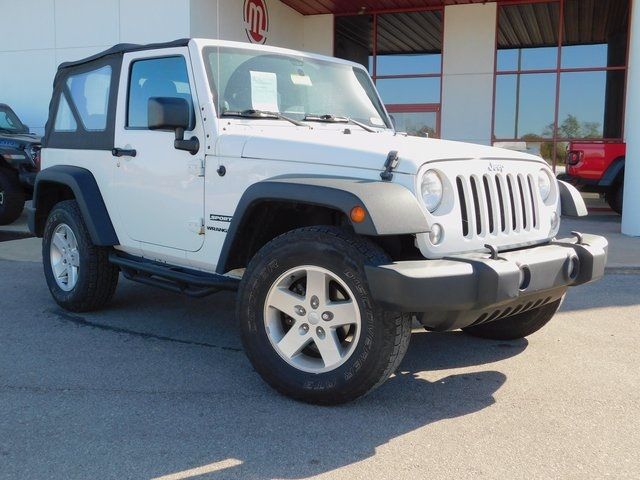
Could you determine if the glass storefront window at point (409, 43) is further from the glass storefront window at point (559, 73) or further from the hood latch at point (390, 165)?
the hood latch at point (390, 165)

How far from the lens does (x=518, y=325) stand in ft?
14.6

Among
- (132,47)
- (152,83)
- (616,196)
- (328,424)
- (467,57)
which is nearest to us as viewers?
(328,424)

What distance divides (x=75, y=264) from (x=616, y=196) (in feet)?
36.0

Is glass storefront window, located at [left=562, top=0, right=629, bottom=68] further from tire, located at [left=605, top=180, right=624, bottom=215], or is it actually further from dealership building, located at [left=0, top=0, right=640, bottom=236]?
tire, located at [left=605, top=180, right=624, bottom=215]

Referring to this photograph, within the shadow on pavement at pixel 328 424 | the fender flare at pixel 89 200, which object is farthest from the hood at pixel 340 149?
the fender flare at pixel 89 200

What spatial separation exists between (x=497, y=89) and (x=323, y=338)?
13.6 m

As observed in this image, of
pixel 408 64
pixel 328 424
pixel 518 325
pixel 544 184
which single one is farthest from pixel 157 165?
pixel 408 64

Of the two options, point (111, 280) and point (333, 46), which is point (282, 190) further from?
point (333, 46)

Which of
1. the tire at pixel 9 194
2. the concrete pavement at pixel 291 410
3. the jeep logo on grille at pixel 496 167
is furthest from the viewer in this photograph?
the tire at pixel 9 194

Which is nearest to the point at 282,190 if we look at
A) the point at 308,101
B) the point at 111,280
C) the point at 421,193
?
the point at 421,193

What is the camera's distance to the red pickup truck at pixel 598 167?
12.6 meters

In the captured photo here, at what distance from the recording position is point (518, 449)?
2.95 metres

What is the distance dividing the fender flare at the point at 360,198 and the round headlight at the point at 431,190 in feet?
0.48

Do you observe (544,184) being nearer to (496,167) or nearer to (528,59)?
(496,167)
